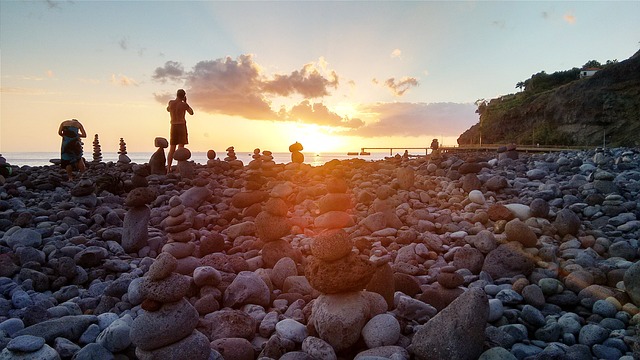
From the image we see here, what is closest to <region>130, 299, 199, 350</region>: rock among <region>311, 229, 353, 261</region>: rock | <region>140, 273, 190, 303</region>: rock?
<region>140, 273, 190, 303</region>: rock

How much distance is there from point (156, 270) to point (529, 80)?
3170 inches

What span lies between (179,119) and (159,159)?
187 centimetres

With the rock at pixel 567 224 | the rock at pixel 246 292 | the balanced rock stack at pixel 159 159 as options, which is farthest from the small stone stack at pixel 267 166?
the rock at pixel 567 224

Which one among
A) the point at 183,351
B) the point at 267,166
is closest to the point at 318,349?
the point at 183,351

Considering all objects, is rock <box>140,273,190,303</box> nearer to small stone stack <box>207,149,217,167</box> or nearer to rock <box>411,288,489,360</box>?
rock <box>411,288,489,360</box>

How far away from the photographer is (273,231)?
742 centimetres

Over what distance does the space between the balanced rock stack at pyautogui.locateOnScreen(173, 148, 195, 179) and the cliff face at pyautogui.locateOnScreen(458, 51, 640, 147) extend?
43.4m

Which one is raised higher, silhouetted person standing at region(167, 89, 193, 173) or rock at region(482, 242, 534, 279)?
silhouetted person standing at region(167, 89, 193, 173)

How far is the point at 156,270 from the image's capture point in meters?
4.50

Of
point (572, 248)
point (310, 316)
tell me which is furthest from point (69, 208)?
point (572, 248)

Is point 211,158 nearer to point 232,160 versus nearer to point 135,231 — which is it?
point 232,160

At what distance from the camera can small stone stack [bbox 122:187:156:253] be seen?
7.98m

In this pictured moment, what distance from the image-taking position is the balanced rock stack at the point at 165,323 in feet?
14.4

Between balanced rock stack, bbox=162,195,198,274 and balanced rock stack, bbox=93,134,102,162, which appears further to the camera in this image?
balanced rock stack, bbox=93,134,102,162
